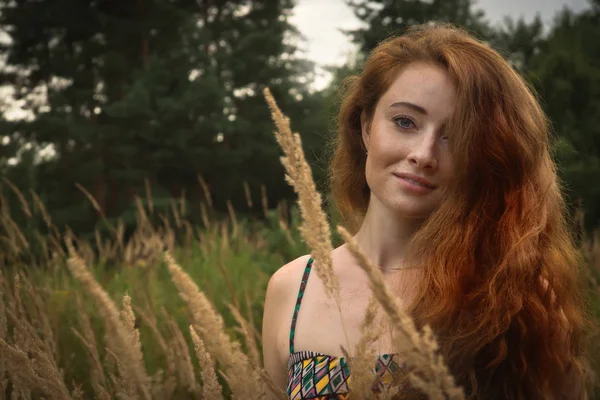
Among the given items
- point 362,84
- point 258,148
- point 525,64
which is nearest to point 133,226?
point 258,148

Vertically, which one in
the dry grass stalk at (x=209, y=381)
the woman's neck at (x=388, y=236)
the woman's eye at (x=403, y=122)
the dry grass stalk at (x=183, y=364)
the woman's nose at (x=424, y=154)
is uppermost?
the woman's eye at (x=403, y=122)

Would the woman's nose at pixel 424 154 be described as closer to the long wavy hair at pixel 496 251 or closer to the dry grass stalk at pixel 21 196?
the long wavy hair at pixel 496 251

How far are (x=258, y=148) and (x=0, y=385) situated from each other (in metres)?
17.7

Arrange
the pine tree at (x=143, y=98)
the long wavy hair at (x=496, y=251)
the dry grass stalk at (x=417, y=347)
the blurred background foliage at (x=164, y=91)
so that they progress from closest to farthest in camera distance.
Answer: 1. the dry grass stalk at (x=417, y=347)
2. the long wavy hair at (x=496, y=251)
3. the blurred background foliage at (x=164, y=91)
4. the pine tree at (x=143, y=98)

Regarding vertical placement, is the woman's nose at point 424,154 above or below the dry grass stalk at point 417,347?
above

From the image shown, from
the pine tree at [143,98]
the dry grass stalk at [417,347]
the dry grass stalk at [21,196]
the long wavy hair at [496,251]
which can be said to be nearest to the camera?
the dry grass stalk at [417,347]

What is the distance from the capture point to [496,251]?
5.16ft

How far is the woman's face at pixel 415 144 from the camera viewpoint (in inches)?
63.4

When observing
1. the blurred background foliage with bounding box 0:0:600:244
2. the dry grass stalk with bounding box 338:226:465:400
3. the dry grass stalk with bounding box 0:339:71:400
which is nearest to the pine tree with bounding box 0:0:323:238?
the blurred background foliage with bounding box 0:0:600:244

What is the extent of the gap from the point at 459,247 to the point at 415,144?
1.02ft

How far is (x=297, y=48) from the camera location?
69.8 ft

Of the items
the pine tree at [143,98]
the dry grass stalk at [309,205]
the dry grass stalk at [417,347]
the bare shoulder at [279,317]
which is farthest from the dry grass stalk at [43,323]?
the pine tree at [143,98]

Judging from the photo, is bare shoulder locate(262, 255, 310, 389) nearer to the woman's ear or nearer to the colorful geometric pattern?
the colorful geometric pattern

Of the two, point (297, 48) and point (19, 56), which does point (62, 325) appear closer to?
point (19, 56)
